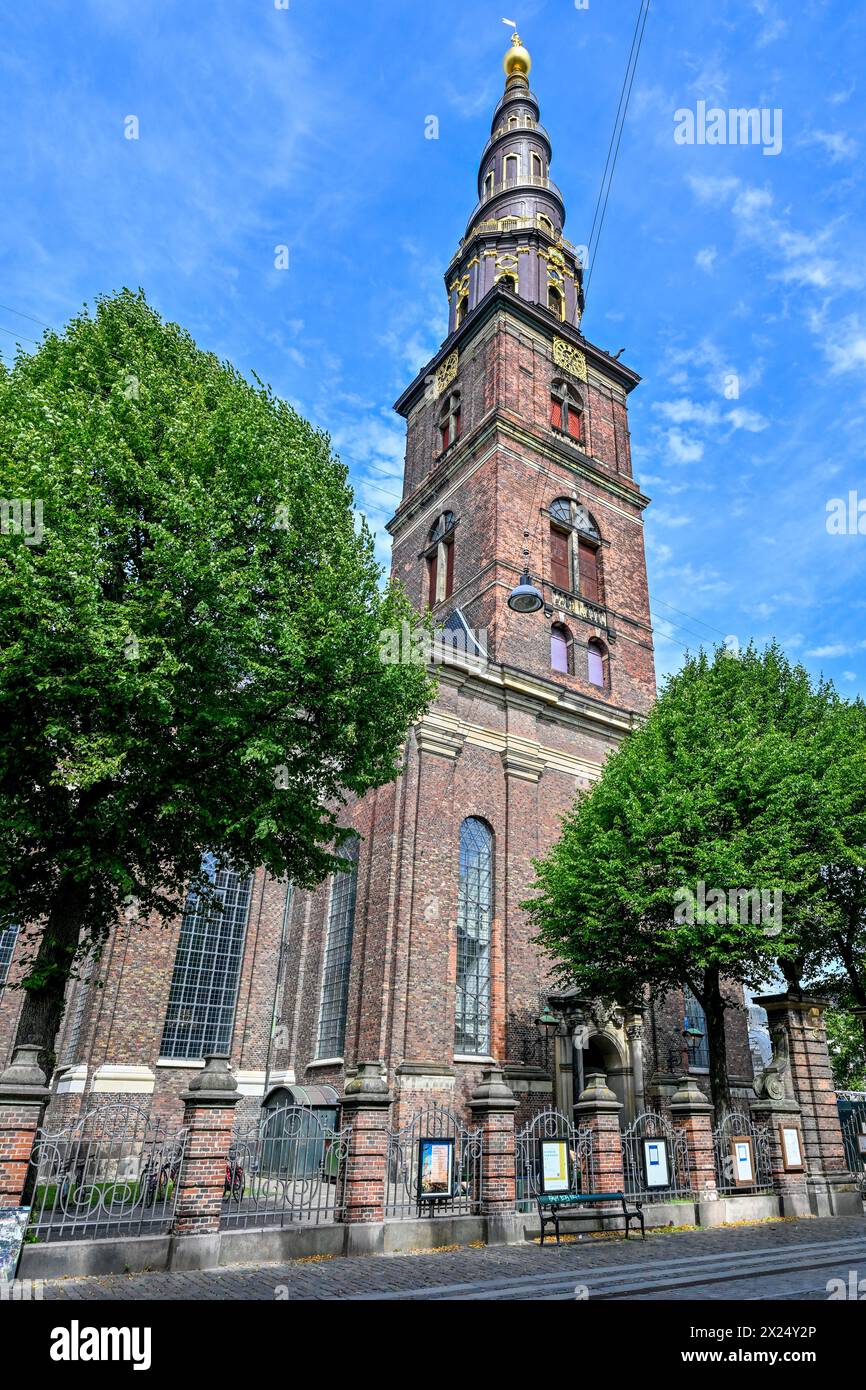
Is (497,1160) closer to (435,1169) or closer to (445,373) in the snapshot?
(435,1169)

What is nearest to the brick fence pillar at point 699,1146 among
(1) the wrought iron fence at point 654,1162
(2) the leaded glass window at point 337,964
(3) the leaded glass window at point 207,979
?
(1) the wrought iron fence at point 654,1162

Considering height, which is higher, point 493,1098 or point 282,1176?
point 493,1098

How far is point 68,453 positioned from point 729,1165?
17.2 meters

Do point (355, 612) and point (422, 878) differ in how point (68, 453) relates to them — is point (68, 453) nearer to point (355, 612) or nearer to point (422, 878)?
point (355, 612)

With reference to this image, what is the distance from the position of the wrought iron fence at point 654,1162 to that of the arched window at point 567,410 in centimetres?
2437

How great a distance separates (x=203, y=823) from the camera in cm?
1288

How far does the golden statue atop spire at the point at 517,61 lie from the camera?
42281 mm

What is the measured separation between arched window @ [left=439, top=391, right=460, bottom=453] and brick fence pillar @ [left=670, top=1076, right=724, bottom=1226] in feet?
81.5

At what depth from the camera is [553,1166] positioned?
12.6m

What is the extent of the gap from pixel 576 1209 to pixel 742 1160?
5.05 meters

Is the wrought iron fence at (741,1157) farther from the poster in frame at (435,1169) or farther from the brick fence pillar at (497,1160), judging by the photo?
the poster in frame at (435,1169)

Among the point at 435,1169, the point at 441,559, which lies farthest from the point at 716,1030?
the point at 441,559

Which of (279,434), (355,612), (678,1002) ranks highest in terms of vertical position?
(279,434)
